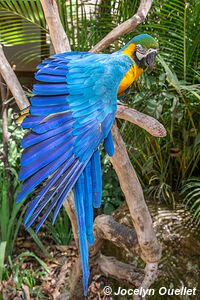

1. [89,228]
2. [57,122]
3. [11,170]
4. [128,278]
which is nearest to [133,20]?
[57,122]

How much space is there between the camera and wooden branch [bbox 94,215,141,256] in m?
1.48

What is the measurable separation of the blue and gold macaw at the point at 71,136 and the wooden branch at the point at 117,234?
58cm

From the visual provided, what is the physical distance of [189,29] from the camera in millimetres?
1764

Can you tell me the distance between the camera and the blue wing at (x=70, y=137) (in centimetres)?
86

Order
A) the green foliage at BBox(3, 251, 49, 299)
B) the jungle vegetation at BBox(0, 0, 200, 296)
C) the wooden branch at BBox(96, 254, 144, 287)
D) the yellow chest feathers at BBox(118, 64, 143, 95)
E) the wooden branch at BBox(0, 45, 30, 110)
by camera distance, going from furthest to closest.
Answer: the green foliage at BBox(3, 251, 49, 299) → the jungle vegetation at BBox(0, 0, 200, 296) → the wooden branch at BBox(96, 254, 144, 287) → the wooden branch at BBox(0, 45, 30, 110) → the yellow chest feathers at BBox(118, 64, 143, 95)

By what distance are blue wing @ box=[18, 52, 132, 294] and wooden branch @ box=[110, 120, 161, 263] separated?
32 cm

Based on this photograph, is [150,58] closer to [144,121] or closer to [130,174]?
[144,121]

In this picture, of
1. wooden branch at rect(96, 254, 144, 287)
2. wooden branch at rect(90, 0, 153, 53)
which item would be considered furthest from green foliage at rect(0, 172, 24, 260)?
wooden branch at rect(90, 0, 153, 53)

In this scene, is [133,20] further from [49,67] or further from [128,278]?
[128,278]

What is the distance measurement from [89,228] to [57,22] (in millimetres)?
654

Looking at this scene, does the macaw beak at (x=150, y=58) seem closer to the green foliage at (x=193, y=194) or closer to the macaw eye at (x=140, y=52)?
the macaw eye at (x=140, y=52)

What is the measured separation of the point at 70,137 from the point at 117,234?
2.30 ft

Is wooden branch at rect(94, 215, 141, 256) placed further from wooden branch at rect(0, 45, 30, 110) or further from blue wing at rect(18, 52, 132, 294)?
blue wing at rect(18, 52, 132, 294)

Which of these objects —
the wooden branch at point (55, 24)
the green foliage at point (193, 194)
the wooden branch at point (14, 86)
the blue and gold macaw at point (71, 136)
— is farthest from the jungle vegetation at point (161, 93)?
the blue and gold macaw at point (71, 136)
